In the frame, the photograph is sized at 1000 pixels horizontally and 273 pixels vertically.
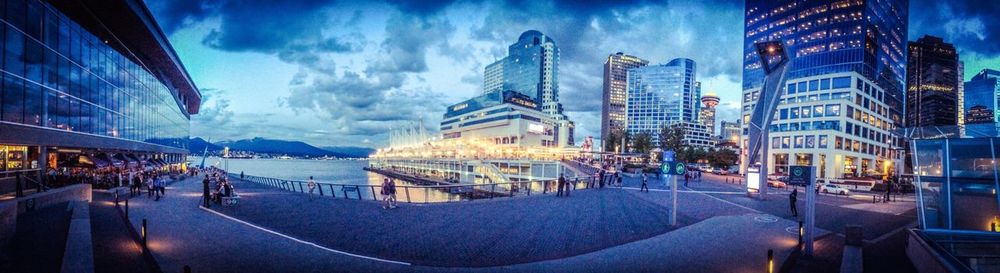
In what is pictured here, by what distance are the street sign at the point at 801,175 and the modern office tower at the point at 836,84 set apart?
5231 cm

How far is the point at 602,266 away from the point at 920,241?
317 inches

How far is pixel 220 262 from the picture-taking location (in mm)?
9281

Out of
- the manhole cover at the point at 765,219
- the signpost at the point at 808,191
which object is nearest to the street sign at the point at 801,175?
the signpost at the point at 808,191

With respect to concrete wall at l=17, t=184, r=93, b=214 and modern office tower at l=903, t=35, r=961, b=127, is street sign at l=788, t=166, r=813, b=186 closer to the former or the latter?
concrete wall at l=17, t=184, r=93, b=214

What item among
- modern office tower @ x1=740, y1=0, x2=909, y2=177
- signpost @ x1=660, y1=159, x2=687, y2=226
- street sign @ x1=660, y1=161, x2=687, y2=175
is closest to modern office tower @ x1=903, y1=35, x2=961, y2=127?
modern office tower @ x1=740, y1=0, x2=909, y2=177

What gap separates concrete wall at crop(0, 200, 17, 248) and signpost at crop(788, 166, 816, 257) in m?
20.8

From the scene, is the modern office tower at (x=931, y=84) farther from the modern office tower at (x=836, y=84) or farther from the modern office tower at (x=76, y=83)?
the modern office tower at (x=76, y=83)

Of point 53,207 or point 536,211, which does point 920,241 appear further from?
point 53,207

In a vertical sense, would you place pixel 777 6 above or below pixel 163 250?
above

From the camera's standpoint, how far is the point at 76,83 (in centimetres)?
2819

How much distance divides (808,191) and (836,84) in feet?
255

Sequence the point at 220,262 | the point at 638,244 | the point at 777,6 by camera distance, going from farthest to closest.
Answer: the point at 777,6 < the point at 638,244 < the point at 220,262

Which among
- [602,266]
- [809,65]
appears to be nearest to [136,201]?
[602,266]

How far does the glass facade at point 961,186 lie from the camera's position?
13180 millimetres
